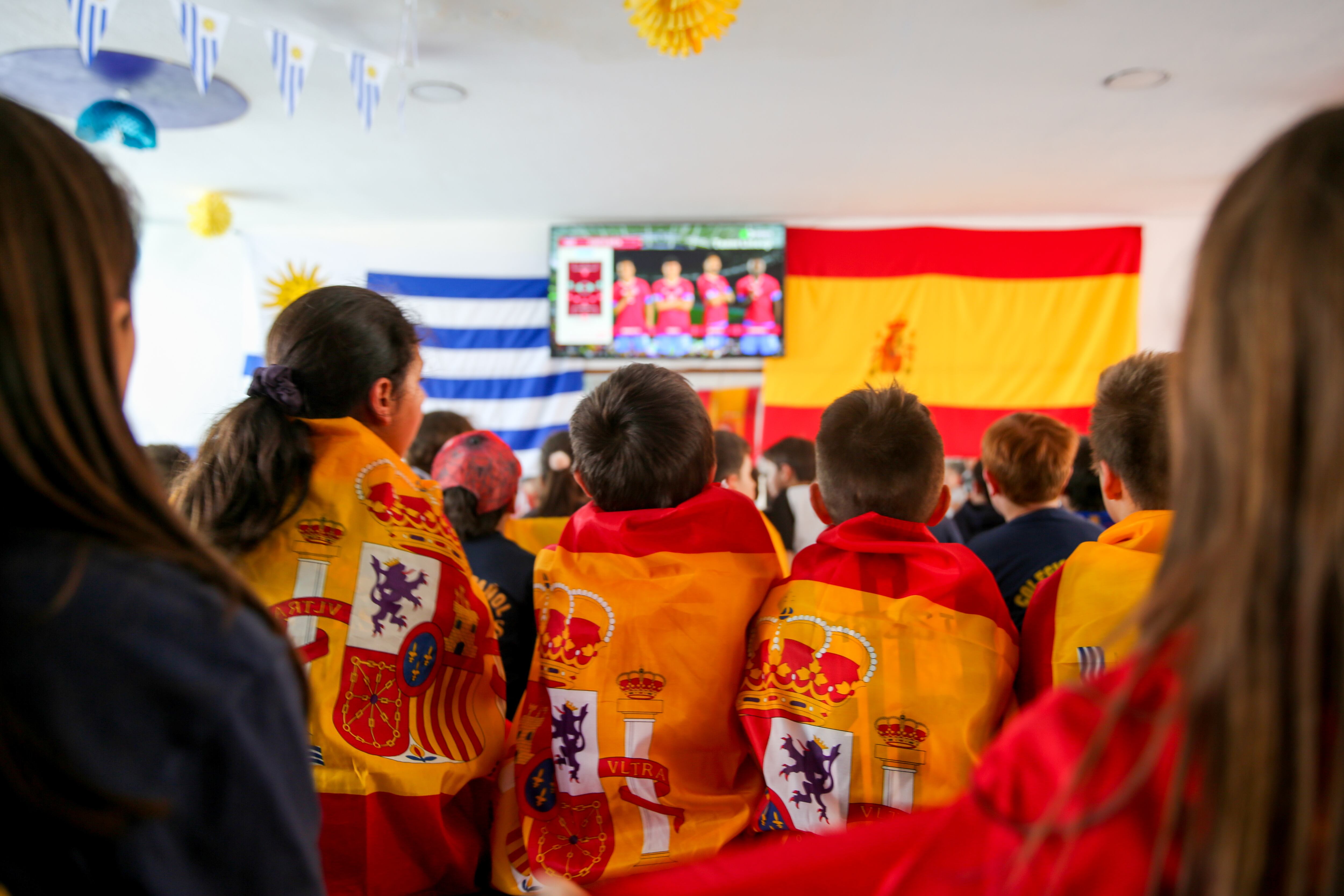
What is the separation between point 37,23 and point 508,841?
3600 mm

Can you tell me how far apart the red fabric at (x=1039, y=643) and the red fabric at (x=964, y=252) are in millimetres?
4096

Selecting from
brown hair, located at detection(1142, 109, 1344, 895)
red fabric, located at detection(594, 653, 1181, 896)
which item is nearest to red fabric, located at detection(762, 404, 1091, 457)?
red fabric, located at detection(594, 653, 1181, 896)

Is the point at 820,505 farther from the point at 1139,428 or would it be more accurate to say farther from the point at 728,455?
the point at 728,455

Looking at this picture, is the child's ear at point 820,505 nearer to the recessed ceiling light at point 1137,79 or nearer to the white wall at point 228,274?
the recessed ceiling light at point 1137,79

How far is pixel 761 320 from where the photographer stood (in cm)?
507

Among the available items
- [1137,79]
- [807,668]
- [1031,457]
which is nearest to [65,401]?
[807,668]

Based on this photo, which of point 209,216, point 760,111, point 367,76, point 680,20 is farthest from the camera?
point 209,216

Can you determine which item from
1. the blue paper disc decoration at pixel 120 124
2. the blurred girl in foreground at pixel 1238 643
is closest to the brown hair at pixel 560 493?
the blurred girl in foreground at pixel 1238 643

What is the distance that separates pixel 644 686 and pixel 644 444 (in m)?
0.40

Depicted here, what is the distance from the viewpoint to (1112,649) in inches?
46.3

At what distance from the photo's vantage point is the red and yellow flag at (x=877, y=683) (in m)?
1.20

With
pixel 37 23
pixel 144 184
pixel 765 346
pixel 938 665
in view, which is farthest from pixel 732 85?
pixel 144 184

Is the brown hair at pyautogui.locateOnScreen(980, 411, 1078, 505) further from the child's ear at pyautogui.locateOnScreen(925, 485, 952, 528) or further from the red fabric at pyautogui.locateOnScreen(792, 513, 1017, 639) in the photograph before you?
the red fabric at pyautogui.locateOnScreen(792, 513, 1017, 639)

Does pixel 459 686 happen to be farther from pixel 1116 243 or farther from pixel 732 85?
pixel 1116 243
